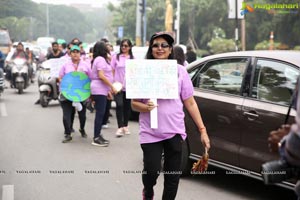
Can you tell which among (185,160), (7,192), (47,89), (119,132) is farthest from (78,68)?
(47,89)

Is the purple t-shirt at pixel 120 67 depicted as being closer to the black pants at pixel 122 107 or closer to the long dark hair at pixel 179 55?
the black pants at pixel 122 107

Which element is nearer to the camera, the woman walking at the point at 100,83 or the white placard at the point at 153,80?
the white placard at the point at 153,80

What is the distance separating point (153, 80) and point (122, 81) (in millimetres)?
4863

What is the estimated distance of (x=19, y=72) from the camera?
1614 cm

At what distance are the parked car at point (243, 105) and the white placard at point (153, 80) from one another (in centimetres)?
122

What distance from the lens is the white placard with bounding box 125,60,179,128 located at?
4.38m

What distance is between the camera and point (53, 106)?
44.4 feet

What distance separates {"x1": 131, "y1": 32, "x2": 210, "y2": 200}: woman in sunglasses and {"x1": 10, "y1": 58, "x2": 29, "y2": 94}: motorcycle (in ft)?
40.6

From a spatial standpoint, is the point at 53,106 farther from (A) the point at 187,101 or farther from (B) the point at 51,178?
(A) the point at 187,101

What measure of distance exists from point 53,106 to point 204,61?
7.95m

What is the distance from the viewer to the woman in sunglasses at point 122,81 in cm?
908

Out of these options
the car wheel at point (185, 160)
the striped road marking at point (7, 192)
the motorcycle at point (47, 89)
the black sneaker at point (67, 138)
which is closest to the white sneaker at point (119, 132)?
the black sneaker at point (67, 138)

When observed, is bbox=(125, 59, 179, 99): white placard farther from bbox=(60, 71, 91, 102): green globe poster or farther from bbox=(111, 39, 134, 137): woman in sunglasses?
bbox=(111, 39, 134, 137): woman in sunglasses

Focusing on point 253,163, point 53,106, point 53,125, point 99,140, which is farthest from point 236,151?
point 53,106
